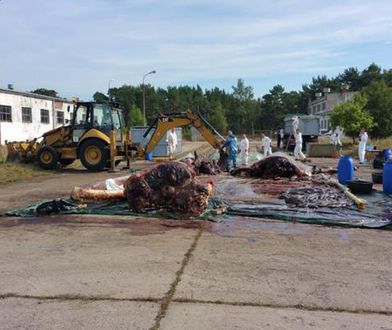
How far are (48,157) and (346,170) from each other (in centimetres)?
1254

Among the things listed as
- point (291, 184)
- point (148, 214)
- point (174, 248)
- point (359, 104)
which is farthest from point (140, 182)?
point (359, 104)

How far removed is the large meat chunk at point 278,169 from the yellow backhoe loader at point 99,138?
165 inches

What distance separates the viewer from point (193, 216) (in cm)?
973

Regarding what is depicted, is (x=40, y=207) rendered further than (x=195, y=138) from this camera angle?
No

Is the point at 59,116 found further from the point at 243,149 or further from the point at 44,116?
the point at 243,149

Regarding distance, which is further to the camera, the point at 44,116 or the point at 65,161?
the point at 44,116

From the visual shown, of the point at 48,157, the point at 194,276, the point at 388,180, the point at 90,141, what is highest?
the point at 90,141

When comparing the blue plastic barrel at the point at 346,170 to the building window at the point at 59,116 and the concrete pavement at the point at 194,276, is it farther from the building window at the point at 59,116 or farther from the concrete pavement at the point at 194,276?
the building window at the point at 59,116

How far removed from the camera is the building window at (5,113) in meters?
34.9

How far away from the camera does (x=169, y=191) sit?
1016 cm

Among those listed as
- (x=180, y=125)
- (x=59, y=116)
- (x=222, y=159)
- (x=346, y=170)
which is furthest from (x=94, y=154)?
(x=59, y=116)

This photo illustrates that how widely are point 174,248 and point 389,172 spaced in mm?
7657

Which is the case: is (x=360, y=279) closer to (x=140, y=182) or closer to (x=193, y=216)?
(x=193, y=216)

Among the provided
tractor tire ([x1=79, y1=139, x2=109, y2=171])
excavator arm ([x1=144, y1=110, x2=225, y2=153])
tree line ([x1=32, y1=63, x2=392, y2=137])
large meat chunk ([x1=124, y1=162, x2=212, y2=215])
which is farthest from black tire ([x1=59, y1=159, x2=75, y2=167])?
tree line ([x1=32, y1=63, x2=392, y2=137])
